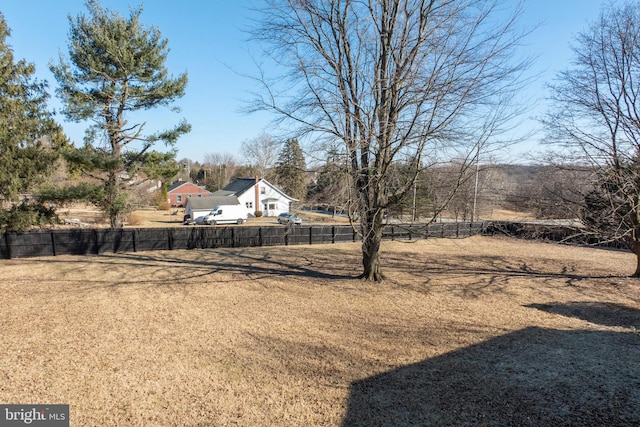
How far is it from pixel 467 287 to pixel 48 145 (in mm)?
14600

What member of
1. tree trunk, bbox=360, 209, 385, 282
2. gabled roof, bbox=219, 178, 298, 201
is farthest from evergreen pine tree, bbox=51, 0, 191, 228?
gabled roof, bbox=219, 178, 298, 201

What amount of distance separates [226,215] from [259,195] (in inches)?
334

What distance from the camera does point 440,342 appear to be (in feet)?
17.9

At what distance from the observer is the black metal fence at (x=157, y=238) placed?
11.8 m

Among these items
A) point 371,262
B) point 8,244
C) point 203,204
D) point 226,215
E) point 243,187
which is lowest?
point 371,262

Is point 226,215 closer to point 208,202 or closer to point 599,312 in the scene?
point 208,202

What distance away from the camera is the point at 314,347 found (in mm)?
5145

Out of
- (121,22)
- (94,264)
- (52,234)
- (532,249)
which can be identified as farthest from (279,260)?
(532,249)

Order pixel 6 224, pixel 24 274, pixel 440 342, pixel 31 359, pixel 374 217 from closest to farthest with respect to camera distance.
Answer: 1. pixel 31 359
2. pixel 440 342
3. pixel 374 217
4. pixel 24 274
5. pixel 6 224

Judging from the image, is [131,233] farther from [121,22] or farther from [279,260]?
[121,22]

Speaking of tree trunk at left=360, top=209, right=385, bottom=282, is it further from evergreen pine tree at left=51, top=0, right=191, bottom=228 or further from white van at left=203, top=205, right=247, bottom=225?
white van at left=203, top=205, right=247, bottom=225

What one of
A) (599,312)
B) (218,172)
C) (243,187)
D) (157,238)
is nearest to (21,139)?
(157,238)

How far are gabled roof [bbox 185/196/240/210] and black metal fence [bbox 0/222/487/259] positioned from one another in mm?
16282

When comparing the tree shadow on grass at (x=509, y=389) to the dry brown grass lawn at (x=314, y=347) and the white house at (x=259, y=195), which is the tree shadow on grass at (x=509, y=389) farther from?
the white house at (x=259, y=195)
